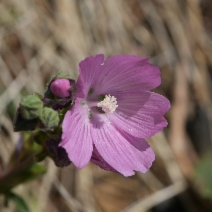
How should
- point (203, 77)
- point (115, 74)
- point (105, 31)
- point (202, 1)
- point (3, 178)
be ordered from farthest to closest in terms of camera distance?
point (202, 1) → point (203, 77) → point (105, 31) → point (3, 178) → point (115, 74)

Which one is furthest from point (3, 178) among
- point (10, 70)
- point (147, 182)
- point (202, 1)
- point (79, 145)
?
point (202, 1)

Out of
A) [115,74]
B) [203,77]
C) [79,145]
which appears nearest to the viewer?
[79,145]

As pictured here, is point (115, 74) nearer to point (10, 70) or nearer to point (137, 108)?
point (137, 108)

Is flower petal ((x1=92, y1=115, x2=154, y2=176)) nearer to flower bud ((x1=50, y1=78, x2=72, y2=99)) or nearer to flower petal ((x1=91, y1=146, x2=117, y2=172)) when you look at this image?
flower petal ((x1=91, y1=146, x2=117, y2=172))

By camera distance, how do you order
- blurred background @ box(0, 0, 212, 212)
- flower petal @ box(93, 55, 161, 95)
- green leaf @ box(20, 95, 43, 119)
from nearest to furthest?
green leaf @ box(20, 95, 43, 119), flower petal @ box(93, 55, 161, 95), blurred background @ box(0, 0, 212, 212)

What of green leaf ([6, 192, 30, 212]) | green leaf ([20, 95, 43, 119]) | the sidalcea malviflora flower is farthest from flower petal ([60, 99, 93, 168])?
green leaf ([6, 192, 30, 212])

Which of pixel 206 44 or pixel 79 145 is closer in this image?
pixel 79 145

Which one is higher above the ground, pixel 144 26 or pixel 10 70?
pixel 10 70
